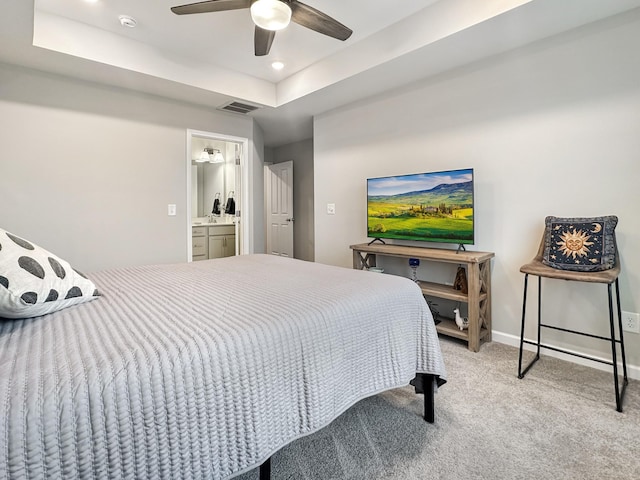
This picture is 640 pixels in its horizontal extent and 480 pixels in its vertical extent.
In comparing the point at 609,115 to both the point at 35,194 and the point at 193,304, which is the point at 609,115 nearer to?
the point at 193,304

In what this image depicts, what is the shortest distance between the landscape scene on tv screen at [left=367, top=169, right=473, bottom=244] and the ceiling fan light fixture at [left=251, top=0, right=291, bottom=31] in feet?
5.57

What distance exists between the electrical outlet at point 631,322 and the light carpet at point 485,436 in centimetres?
33

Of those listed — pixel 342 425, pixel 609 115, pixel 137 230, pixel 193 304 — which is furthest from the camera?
pixel 137 230

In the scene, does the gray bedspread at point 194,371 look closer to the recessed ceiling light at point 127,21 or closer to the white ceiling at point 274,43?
the white ceiling at point 274,43

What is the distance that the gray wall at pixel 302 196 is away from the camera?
566 centimetres

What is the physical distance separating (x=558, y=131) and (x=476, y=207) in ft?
2.56

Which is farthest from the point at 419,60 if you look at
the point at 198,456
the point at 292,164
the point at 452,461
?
the point at 292,164

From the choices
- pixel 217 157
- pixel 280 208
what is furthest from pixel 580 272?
pixel 217 157

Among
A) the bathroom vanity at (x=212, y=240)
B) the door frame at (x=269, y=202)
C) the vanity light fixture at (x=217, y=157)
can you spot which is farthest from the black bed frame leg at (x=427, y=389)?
the vanity light fixture at (x=217, y=157)

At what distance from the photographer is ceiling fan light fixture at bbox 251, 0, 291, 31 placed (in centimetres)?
191

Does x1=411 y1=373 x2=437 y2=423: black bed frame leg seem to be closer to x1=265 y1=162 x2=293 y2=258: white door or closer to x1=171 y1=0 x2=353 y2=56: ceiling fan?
x1=171 y1=0 x2=353 y2=56: ceiling fan

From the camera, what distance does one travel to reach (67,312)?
1185 mm

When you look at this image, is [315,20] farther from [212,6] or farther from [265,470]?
[265,470]

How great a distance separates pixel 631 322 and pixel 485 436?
4.70 feet
